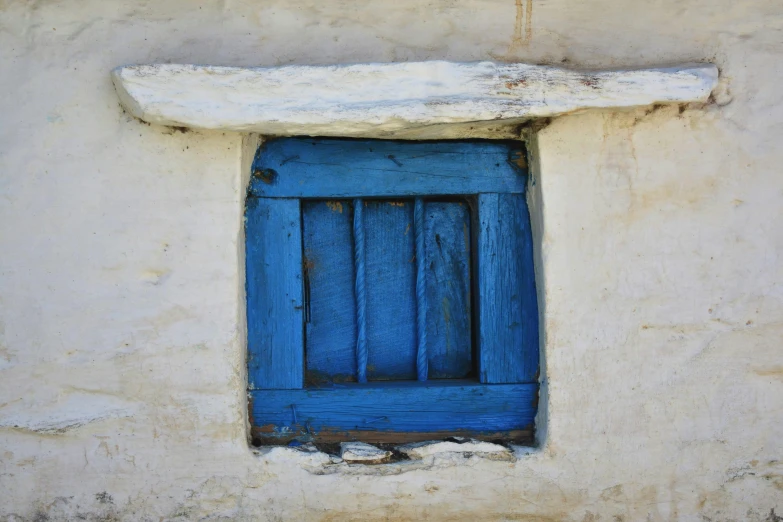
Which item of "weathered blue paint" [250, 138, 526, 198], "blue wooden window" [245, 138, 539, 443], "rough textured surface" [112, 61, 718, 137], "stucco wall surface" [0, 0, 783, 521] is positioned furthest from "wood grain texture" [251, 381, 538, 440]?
"rough textured surface" [112, 61, 718, 137]

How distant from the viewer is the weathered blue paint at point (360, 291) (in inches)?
90.9

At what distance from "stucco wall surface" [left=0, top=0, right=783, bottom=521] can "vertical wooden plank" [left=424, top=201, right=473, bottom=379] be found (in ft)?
0.84

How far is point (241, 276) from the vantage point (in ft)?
7.23

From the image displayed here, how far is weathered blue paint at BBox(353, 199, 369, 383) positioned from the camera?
7.57ft

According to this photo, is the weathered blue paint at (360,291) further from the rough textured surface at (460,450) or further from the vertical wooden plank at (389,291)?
the rough textured surface at (460,450)

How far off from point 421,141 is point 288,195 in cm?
42

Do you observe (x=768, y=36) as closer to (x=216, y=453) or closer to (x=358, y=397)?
(x=358, y=397)

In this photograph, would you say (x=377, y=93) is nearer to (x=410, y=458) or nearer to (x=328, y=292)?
(x=328, y=292)

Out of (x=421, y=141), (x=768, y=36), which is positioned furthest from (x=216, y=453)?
(x=768, y=36)

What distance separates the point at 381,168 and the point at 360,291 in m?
0.36

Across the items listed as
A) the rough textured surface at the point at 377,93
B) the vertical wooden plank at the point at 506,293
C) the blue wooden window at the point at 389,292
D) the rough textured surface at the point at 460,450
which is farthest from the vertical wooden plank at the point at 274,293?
the vertical wooden plank at the point at 506,293

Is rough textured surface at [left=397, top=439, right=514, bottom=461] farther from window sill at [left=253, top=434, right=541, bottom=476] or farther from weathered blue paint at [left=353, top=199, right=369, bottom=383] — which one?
weathered blue paint at [left=353, top=199, right=369, bottom=383]

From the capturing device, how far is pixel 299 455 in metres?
2.19

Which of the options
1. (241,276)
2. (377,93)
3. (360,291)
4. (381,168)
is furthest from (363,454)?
(377,93)
